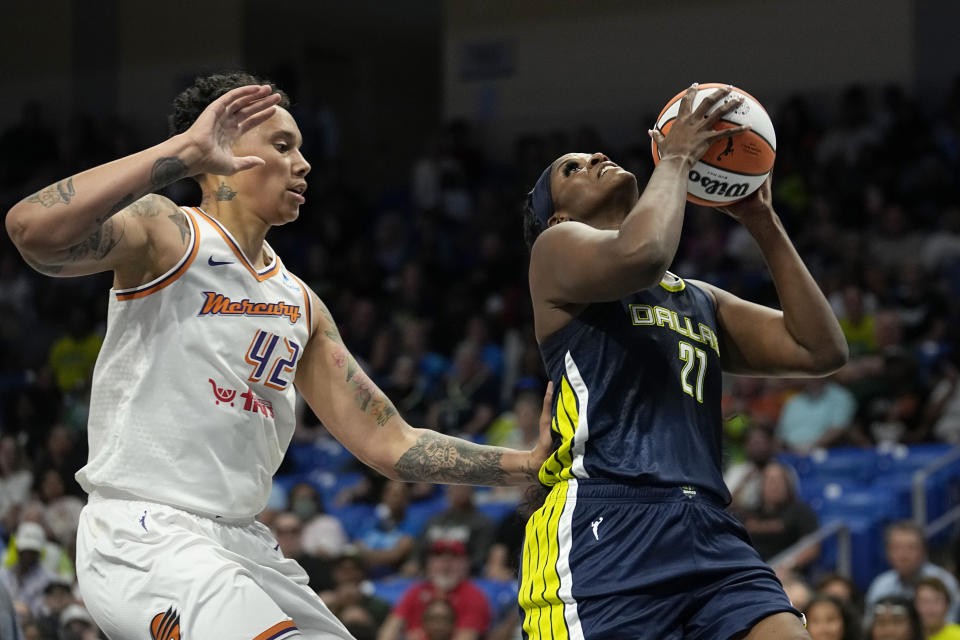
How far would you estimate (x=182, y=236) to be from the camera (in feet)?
12.4

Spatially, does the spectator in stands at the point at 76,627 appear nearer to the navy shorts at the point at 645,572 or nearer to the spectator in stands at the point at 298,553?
the spectator in stands at the point at 298,553

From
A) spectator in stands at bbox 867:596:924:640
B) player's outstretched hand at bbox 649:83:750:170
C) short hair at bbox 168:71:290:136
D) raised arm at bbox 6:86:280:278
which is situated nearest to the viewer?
raised arm at bbox 6:86:280:278

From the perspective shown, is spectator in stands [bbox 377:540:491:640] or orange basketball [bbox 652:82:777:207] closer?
orange basketball [bbox 652:82:777:207]

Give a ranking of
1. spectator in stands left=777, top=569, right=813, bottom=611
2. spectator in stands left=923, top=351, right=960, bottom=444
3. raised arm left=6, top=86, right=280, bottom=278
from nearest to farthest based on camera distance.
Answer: raised arm left=6, top=86, right=280, bottom=278 < spectator in stands left=777, top=569, right=813, bottom=611 < spectator in stands left=923, top=351, right=960, bottom=444

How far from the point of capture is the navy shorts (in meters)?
3.41

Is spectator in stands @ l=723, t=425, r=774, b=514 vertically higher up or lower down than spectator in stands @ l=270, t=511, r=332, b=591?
higher up

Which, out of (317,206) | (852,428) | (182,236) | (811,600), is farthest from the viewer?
(317,206)

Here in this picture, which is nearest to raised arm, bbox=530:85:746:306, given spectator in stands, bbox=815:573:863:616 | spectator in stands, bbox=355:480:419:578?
spectator in stands, bbox=815:573:863:616

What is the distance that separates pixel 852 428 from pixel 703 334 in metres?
6.97

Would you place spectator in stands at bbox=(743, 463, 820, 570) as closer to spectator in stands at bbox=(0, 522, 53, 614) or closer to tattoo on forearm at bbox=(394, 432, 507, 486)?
tattoo on forearm at bbox=(394, 432, 507, 486)

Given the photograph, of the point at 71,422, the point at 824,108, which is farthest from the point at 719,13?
the point at 71,422

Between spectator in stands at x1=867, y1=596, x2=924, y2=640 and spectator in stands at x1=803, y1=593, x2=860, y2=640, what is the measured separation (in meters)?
0.11

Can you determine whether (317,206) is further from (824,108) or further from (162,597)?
(162,597)

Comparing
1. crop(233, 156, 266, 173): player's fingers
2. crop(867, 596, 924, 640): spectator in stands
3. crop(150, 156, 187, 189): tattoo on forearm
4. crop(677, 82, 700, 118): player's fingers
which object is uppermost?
crop(677, 82, 700, 118): player's fingers
